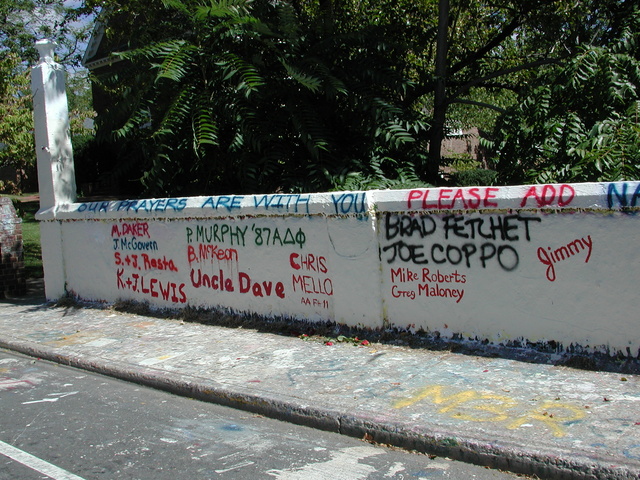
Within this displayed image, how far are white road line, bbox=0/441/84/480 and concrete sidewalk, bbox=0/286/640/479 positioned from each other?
1676 millimetres

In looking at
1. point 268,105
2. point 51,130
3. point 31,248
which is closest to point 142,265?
point 51,130

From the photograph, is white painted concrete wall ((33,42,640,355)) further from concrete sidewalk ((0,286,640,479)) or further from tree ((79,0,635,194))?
tree ((79,0,635,194))

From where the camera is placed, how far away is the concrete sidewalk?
426cm

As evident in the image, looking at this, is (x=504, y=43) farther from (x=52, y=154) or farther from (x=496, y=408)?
(x=496, y=408)

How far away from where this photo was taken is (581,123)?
8648mm

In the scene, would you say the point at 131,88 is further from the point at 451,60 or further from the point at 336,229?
the point at 451,60

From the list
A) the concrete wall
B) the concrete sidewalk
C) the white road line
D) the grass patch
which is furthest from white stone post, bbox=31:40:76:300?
the white road line

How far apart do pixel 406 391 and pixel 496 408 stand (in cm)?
82

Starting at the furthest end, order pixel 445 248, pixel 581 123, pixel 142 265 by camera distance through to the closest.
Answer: pixel 142 265 → pixel 581 123 → pixel 445 248

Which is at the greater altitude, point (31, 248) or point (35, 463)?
point (31, 248)

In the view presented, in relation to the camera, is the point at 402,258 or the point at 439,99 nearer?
the point at 402,258

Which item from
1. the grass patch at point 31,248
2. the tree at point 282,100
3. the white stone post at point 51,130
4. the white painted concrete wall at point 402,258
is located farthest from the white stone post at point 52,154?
the grass patch at point 31,248

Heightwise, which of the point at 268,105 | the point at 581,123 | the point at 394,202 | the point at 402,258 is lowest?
the point at 402,258

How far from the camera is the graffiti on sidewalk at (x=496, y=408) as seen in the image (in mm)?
4617
